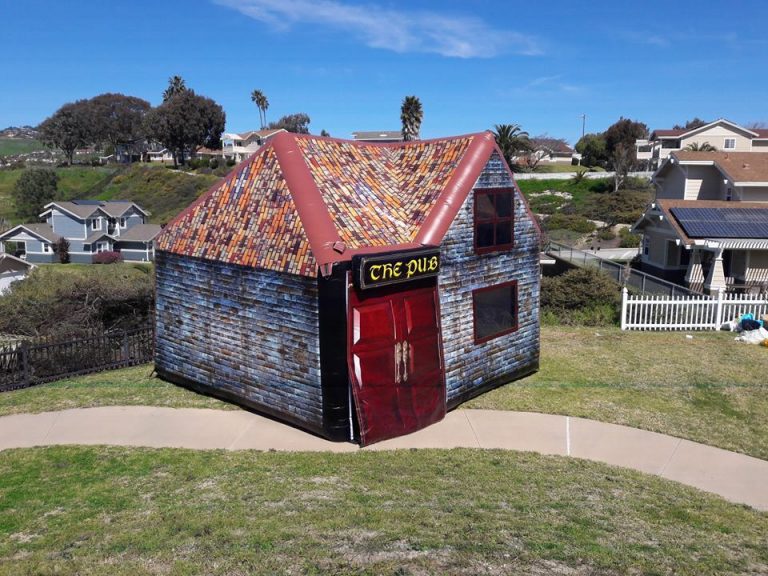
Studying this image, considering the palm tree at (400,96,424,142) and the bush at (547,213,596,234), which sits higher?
the palm tree at (400,96,424,142)

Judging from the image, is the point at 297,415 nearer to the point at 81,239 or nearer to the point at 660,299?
the point at 660,299

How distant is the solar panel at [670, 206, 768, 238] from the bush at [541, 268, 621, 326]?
8.12m

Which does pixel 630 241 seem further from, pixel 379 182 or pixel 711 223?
pixel 379 182

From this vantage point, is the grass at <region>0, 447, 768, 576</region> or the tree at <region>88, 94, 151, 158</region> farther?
the tree at <region>88, 94, 151, 158</region>

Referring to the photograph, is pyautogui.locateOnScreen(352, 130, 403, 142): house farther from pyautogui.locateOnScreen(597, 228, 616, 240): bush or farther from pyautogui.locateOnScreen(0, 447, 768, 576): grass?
pyautogui.locateOnScreen(0, 447, 768, 576): grass

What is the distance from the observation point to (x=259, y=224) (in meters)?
11.4

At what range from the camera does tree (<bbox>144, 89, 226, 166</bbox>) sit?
95.0 metres

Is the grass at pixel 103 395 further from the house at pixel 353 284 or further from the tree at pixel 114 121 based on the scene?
the tree at pixel 114 121

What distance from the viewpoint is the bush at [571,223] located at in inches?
2026

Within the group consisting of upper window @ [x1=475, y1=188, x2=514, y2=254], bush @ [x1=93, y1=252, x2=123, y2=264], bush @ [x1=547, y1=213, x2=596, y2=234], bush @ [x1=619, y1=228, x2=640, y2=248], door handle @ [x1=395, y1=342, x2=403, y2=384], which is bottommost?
bush @ [x1=93, y1=252, x2=123, y2=264]

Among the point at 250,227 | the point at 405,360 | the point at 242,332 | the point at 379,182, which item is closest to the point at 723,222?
the point at 379,182

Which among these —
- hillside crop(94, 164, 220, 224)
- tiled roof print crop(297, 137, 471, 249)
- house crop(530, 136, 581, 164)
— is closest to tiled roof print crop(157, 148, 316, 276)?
tiled roof print crop(297, 137, 471, 249)

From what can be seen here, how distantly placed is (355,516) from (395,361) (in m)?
3.65

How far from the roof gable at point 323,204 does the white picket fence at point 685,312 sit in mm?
9285
